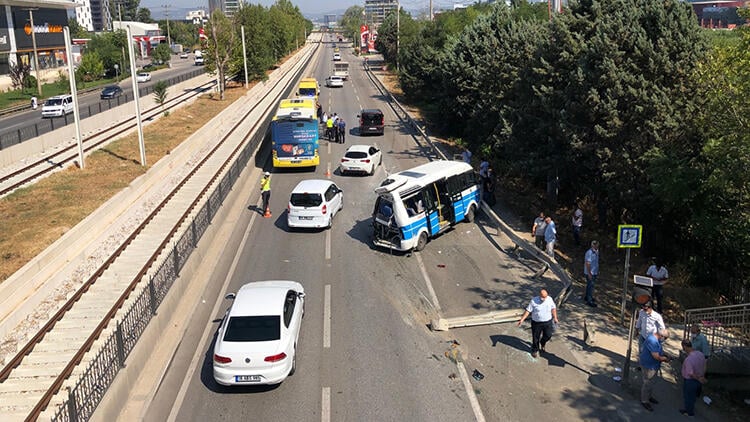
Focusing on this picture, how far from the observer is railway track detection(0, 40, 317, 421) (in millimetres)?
11281

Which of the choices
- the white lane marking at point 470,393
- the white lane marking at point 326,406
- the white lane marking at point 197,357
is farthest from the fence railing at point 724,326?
the white lane marking at point 197,357

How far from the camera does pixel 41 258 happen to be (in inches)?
701

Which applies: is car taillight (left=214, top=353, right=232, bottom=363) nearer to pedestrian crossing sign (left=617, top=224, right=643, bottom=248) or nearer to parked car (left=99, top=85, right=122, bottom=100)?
pedestrian crossing sign (left=617, top=224, right=643, bottom=248)

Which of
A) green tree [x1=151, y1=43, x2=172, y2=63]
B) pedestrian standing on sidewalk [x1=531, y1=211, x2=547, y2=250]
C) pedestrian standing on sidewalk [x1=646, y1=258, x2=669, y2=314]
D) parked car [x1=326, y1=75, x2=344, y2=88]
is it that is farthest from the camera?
green tree [x1=151, y1=43, x2=172, y2=63]

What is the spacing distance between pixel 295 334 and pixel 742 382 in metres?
9.51

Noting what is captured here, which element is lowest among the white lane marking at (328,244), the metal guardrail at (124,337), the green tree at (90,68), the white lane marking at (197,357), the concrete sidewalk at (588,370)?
the concrete sidewalk at (588,370)

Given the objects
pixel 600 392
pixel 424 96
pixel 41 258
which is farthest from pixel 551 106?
pixel 424 96

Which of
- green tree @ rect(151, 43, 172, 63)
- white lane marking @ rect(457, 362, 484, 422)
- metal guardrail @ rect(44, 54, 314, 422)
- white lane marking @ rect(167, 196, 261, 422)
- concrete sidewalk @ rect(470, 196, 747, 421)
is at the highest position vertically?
green tree @ rect(151, 43, 172, 63)

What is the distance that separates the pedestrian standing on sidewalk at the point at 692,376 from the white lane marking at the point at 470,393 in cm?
388

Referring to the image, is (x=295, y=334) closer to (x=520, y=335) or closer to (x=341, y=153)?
(x=520, y=335)

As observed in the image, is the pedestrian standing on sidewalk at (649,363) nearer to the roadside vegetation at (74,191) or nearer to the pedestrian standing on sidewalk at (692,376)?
the pedestrian standing on sidewalk at (692,376)

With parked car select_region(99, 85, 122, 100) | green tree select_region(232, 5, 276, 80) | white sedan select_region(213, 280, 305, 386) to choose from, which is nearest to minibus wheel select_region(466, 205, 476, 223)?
white sedan select_region(213, 280, 305, 386)

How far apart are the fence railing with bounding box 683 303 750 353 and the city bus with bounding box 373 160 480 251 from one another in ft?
27.9

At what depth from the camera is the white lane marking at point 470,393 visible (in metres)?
11.4
